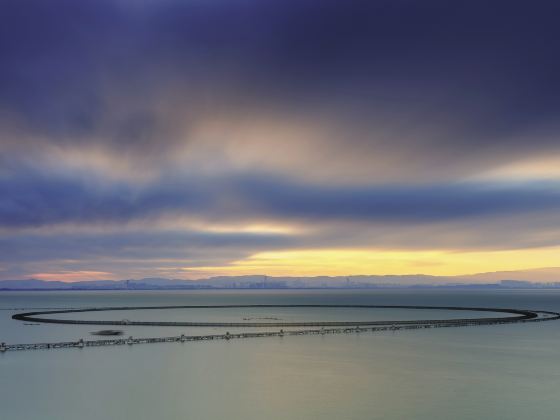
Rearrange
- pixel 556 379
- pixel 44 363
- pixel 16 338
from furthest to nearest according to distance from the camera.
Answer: pixel 16 338 → pixel 44 363 → pixel 556 379

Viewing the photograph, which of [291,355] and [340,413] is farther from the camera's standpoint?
[291,355]

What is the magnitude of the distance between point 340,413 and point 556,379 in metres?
26.7

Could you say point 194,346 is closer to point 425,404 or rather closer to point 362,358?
point 362,358

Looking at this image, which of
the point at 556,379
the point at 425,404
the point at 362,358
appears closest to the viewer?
the point at 425,404

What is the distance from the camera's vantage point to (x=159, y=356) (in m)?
65.4

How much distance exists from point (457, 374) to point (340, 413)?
20866 millimetres

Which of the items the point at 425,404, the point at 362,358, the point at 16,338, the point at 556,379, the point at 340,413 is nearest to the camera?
the point at 340,413

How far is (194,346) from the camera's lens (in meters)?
74.6

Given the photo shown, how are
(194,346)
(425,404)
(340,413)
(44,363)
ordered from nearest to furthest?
(340,413) → (425,404) → (44,363) → (194,346)

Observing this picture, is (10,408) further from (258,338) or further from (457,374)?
(258,338)

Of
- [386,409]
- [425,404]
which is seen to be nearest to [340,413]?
[386,409]

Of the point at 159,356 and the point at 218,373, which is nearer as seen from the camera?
the point at 218,373

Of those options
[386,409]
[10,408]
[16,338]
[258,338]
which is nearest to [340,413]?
[386,409]

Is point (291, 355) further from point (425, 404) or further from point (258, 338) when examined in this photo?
point (425, 404)
